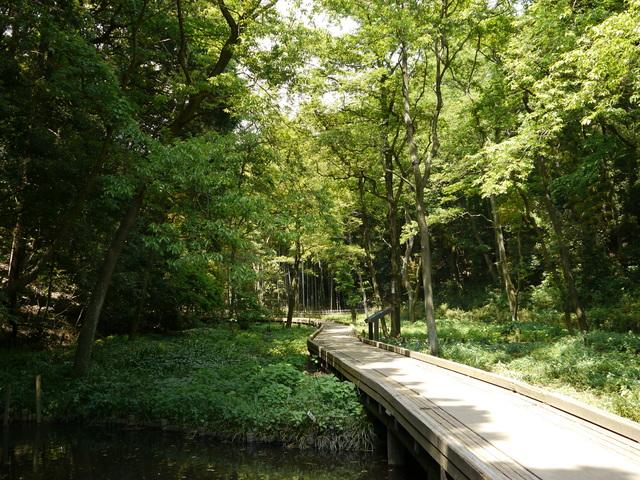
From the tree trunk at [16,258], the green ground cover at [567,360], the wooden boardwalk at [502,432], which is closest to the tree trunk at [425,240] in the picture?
the green ground cover at [567,360]

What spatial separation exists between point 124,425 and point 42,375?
3.53m

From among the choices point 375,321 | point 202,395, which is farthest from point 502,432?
point 375,321

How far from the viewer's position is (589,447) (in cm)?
454

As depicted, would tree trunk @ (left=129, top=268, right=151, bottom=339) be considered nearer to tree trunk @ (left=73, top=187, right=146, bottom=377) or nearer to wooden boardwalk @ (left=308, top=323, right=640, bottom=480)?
tree trunk @ (left=73, top=187, right=146, bottom=377)

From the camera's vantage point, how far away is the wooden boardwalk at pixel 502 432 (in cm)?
404

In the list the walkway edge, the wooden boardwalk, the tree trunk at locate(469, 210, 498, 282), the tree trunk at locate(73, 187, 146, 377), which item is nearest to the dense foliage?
the tree trunk at locate(73, 187, 146, 377)

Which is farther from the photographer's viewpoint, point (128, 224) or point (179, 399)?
point (128, 224)

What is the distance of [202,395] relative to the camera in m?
10.1

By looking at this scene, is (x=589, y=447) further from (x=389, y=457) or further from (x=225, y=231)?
(x=225, y=231)

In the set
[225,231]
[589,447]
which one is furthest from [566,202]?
[589,447]

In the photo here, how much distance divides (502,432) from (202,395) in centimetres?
703

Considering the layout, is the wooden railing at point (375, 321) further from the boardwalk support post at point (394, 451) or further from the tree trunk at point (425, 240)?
the boardwalk support post at point (394, 451)

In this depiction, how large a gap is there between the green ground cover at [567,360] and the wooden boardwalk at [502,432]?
2.30 metres

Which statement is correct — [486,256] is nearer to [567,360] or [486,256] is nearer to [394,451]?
[567,360]
